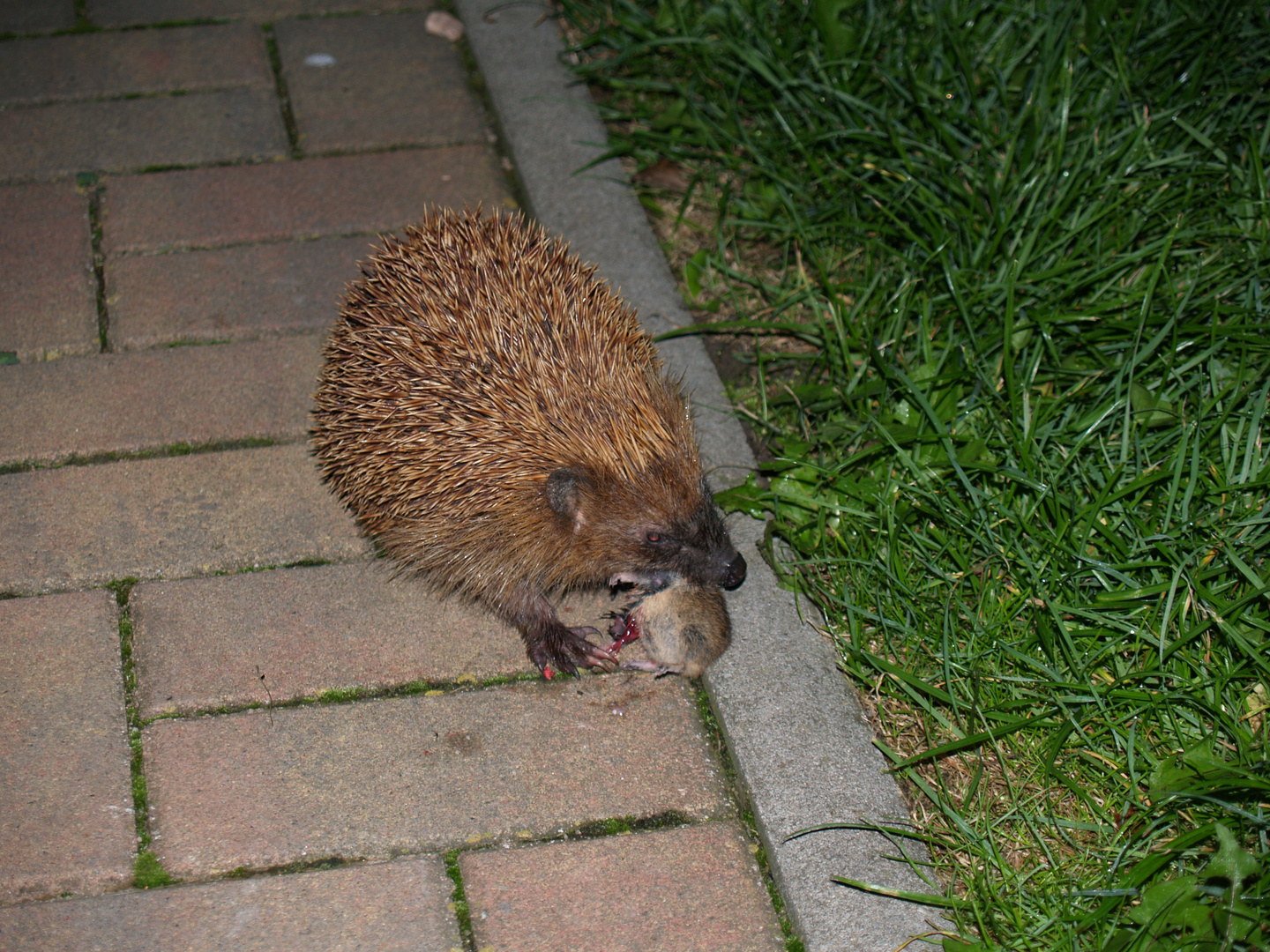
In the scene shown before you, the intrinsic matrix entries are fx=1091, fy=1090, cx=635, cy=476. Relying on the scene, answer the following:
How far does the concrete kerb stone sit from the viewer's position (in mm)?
2941

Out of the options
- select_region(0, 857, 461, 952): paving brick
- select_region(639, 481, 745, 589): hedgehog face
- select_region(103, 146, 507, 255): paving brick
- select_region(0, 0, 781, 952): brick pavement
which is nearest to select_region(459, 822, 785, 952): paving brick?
select_region(0, 0, 781, 952): brick pavement

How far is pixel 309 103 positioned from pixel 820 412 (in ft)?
10.4

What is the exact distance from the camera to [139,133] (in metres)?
5.35

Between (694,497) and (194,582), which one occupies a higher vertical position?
(694,497)

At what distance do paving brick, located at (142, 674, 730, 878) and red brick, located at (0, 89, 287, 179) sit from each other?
3.12 metres

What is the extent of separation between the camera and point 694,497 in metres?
3.48

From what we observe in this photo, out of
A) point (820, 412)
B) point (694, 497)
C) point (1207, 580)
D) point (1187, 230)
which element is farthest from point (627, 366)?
point (1187, 230)

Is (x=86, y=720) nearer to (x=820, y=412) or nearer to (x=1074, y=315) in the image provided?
(x=820, y=412)

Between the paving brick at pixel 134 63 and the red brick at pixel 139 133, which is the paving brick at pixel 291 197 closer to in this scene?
the red brick at pixel 139 133

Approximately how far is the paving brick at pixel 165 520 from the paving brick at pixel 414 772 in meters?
0.66

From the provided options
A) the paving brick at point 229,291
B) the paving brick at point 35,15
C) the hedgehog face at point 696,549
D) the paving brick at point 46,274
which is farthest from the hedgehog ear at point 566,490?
the paving brick at point 35,15

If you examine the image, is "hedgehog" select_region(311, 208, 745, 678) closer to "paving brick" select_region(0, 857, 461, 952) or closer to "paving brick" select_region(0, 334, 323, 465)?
"paving brick" select_region(0, 334, 323, 465)

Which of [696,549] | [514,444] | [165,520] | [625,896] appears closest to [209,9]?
[165,520]

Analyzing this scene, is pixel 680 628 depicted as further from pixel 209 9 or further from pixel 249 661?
pixel 209 9
